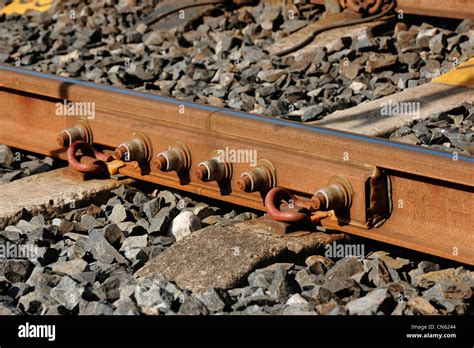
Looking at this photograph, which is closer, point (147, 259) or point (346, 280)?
point (346, 280)

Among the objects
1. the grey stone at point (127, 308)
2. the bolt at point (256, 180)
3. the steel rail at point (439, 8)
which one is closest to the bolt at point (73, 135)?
the bolt at point (256, 180)

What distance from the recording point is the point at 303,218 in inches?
175

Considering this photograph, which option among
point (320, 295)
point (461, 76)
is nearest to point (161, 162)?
point (320, 295)

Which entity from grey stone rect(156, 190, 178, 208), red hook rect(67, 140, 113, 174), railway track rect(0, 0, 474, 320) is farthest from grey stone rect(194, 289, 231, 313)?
red hook rect(67, 140, 113, 174)

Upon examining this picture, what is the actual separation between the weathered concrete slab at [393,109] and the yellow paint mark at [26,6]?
4.26m

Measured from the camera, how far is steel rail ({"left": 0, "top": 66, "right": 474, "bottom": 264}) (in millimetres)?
4129

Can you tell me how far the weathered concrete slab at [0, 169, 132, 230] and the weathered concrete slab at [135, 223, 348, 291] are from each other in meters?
0.87

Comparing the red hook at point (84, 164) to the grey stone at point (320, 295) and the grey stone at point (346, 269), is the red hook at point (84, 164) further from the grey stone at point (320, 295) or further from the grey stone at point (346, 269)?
the grey stone at point (320, 295)

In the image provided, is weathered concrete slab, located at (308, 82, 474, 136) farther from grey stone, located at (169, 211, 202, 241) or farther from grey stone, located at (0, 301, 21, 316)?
grey stone, located at (0, 301, 21, 316)

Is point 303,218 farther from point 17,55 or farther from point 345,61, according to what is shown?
point 17,55

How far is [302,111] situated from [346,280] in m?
2.30

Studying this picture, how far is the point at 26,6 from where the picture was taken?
9.62m

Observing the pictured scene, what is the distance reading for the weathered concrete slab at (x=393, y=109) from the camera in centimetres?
559
